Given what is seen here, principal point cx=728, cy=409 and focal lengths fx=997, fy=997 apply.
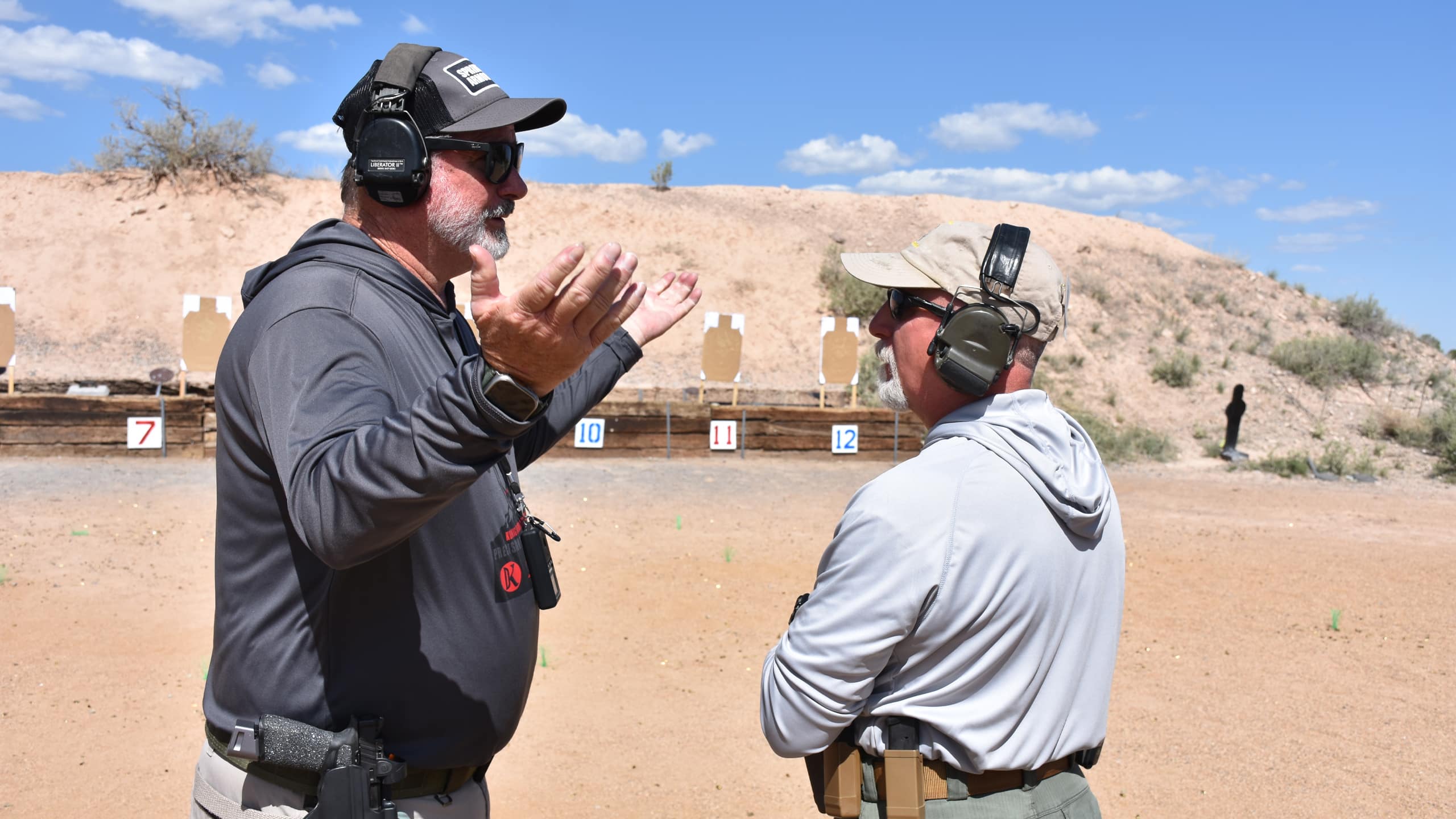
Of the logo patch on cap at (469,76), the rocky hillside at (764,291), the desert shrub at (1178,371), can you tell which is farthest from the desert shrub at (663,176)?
the logo patch on cap at (469,76)

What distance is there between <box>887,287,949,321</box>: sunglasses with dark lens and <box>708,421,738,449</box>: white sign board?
10480 millimetres

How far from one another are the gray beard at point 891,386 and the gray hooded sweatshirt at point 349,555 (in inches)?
29.1

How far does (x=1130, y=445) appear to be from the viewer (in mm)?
15617

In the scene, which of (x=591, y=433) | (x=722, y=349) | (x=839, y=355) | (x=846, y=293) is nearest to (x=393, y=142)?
(x=591, y=433)

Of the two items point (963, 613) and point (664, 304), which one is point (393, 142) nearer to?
point (664, 304)

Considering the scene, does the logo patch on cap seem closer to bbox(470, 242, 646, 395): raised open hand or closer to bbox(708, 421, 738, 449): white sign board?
bbox(470, 242, 646, 395): raised open hand

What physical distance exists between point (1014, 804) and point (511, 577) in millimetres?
917

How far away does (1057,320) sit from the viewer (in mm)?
1792

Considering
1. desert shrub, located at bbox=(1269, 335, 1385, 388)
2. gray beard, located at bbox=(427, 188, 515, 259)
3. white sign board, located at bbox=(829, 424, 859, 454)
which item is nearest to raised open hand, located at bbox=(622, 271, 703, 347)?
gray beard, located at bbox=(427, 188, 515, 259)

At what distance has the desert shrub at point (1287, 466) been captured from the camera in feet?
44.3

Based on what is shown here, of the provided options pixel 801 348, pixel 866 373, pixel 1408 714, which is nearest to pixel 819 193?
pixel 801 348

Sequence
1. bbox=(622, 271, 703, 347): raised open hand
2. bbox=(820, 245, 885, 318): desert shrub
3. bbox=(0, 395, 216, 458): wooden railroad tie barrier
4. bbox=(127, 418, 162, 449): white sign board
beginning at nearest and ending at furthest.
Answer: bbox=(622, 271, 703, 347): raised open hand
bbox=(0, 395, 216, 458): wooden railroad tie barrier
bbox=(127, 418, 162, 449): white sign board
bbox=(820, 245, 885, 318): desert shrub

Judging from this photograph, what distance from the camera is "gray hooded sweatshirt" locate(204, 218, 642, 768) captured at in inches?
51.9

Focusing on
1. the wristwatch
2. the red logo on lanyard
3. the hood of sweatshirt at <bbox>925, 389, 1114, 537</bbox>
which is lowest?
the red logo on lanyard
